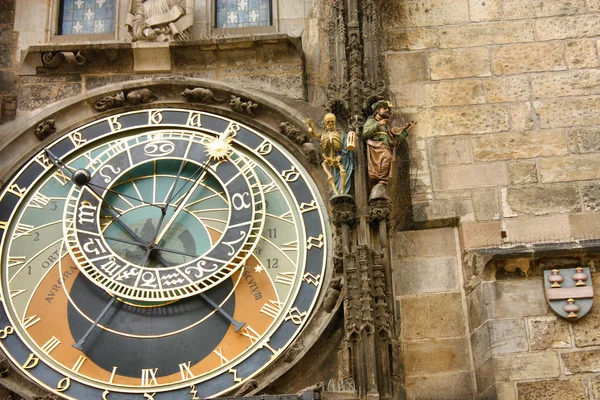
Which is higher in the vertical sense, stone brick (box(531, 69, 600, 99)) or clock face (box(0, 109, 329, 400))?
stone brick (box(531, 69, 600, 99))

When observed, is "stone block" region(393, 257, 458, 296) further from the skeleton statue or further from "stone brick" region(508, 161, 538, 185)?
"stone brick" region(508, 161, 538, 185)

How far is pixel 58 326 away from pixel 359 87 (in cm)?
260

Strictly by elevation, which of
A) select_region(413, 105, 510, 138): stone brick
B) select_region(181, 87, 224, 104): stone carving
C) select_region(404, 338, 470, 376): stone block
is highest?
select_region(181, 87, 224, 104): stone carving

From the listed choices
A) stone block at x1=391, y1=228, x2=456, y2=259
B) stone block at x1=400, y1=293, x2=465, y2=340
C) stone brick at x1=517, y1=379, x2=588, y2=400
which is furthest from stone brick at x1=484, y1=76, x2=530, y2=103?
stone brick at x1=517, y1=379, x2=588, y2=400

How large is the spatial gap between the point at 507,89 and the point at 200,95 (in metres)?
2.19

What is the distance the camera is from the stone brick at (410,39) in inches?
372

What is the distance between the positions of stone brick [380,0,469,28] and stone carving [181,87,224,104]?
140 centimetres

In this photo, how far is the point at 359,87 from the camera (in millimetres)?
8938

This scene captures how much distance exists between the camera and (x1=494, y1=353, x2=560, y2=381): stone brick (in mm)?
7953

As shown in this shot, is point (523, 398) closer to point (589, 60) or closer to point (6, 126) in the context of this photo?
point (589, 60)

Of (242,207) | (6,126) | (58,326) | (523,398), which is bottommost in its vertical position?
(523,398)

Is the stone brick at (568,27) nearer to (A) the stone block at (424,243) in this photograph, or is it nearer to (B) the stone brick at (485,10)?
(B) the stone brick at (485,10)

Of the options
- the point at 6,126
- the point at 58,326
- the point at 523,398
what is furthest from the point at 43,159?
the point at 523,398

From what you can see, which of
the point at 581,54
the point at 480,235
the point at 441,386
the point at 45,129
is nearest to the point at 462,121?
the point at 480,235
